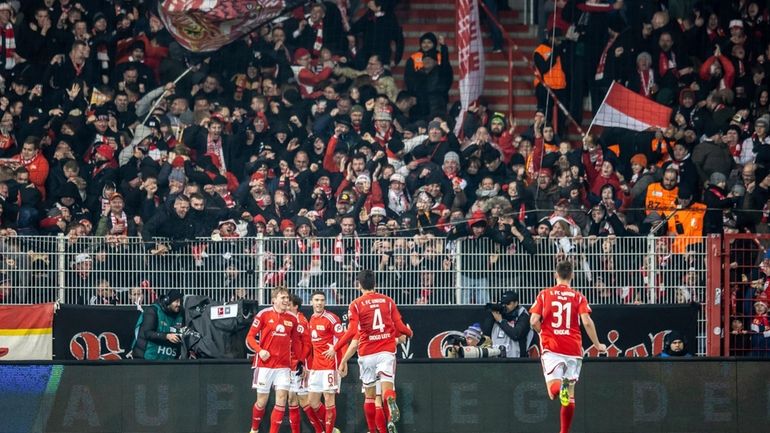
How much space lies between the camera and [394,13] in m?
23.0

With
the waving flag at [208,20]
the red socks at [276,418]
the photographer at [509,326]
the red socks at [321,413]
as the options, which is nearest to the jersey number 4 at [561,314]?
the photographer at [509,326]

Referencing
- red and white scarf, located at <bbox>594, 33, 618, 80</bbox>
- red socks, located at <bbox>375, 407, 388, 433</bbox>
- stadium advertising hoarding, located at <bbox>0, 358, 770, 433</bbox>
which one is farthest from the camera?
red and white scarf, located at <bbox>594, 33, 618, 80</bbox>

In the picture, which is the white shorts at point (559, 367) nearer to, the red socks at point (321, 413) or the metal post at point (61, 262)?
the red socks at point (321, 413)

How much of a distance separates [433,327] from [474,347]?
59 centimetres

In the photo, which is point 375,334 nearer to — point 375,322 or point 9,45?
point 375,322

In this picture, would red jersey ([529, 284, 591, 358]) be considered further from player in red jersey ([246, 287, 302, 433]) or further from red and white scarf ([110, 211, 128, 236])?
red and white scarf ([110, 211, 128, 236])

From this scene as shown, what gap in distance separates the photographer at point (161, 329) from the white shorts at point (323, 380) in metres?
1.77

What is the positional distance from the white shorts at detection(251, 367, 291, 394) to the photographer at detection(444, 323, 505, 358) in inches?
84.9

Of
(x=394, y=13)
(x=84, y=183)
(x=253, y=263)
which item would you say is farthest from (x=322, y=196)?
(x=394, y=13)

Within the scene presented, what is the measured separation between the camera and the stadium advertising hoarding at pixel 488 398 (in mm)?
17391

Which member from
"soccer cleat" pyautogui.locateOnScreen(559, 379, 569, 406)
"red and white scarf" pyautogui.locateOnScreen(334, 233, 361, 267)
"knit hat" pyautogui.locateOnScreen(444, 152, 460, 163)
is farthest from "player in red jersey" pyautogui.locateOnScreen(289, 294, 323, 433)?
"knit hat" pyautogui.locateOnScreen(444, 152, 460, 163)

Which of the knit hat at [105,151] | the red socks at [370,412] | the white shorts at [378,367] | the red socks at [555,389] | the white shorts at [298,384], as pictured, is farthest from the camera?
the knit hat at [105,151]

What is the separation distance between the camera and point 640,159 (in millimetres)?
20719

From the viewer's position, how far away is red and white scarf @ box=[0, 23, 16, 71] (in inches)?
870
